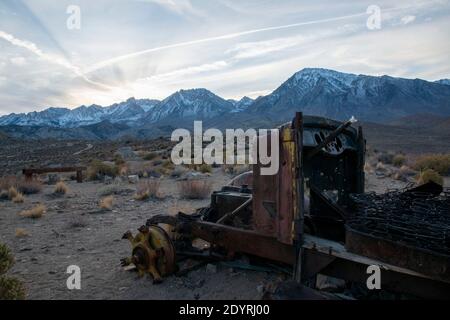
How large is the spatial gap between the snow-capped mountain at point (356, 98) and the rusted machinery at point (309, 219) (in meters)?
122

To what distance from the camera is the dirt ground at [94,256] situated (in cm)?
505

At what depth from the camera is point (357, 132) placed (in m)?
5.05

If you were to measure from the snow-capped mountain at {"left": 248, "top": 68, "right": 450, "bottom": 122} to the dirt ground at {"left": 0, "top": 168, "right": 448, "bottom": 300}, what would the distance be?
118 m

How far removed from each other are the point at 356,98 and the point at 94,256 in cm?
14288

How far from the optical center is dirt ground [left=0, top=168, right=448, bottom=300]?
5.05m

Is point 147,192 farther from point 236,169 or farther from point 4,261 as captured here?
point 4,261

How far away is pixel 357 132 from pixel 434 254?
8.18 feet

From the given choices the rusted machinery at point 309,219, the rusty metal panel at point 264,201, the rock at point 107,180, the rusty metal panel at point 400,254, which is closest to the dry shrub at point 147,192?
the rock at point 107,180

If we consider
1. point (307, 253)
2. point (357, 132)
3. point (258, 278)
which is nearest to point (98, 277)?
point (258, 278)

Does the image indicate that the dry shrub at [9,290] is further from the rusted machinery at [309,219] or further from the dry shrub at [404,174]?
the dry shrub at [404,174]

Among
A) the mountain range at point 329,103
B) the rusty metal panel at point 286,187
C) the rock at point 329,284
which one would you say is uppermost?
the mountain range at point 329,103

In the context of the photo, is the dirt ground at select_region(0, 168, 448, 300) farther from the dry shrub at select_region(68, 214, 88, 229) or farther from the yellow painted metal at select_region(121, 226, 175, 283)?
the yellow painted metal at select_region(121, 226, 175, 283)

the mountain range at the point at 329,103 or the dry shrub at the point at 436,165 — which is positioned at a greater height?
the mountain range at the point at 329,103

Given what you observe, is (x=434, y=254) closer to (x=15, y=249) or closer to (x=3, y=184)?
(x=15, y=249)
